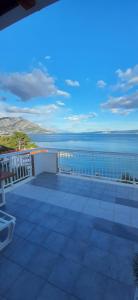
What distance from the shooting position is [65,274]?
1.49 m

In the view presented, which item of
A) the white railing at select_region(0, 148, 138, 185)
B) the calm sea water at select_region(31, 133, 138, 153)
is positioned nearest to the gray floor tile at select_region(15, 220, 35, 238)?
the white railing at select_region(0, 148, 138, 185)

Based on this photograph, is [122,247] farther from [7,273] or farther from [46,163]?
[46,163]

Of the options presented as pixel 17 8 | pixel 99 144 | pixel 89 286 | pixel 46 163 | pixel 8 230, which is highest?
pixel 17 8

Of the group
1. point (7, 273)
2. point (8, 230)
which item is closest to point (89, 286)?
point (7, 273)

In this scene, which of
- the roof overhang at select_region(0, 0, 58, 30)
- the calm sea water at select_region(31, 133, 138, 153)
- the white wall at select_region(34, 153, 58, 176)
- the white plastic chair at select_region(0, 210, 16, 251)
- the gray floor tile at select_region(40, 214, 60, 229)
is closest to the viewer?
the roof overhang at select_region(0, 0, 58, 30)

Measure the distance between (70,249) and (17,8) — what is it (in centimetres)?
235

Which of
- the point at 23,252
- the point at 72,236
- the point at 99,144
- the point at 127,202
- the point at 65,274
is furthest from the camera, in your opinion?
the point at 99,144

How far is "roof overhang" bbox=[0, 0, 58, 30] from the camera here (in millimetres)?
950

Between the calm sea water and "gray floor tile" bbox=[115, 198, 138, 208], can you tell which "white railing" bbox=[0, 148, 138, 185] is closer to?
"gray floor tile" bbox=[115, 198, 138, 208]

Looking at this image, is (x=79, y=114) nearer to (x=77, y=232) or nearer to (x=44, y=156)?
(x=44, y=156)

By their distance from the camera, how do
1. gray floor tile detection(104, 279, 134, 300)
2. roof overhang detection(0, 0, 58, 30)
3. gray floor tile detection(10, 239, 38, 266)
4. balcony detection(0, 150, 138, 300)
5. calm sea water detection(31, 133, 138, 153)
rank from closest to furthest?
1. roof overhang detection(0, 0, 58, 30)
2. gray floor tile detection(104, 279, 134, 300)
3. balcony detection(0, 150, 138, 300)
4. gray floor tile detection(10, 239, 38, 266)
5. calm sea water detection(31, 133, 138, 153)

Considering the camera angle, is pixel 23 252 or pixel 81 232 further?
pixel 81 232

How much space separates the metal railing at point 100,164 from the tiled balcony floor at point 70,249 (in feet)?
3.00

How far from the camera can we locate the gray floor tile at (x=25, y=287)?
1289 millimetres
